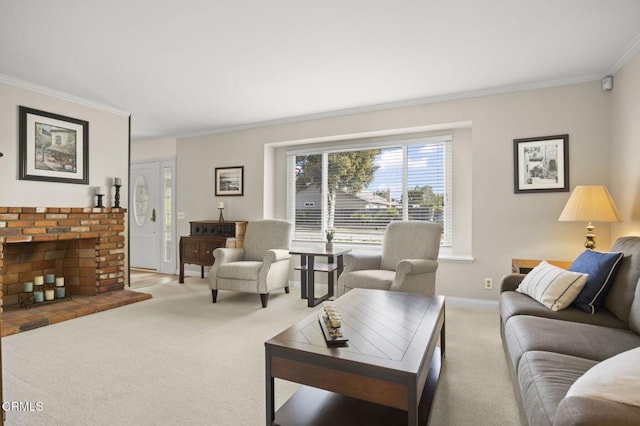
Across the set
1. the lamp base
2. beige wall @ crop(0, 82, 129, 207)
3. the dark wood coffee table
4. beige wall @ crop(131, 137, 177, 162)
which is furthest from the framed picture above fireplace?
the lamp base

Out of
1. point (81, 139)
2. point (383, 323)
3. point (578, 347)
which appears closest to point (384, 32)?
point (383, 323)

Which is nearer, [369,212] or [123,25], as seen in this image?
[123,25]

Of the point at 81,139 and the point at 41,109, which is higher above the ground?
the point at 41,109

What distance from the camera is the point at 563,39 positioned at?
2725 mm

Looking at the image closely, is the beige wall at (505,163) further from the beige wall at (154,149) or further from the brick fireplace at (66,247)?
the brick fireplace at (66,247)

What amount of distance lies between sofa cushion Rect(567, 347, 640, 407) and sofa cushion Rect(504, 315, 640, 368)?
0.59 meters

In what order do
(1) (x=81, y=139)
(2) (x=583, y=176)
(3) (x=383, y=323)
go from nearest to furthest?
(3) (x=383, y=323), (2) (x=583, y=176), (1) (x=81, y=139)

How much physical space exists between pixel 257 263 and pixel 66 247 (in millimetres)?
2475

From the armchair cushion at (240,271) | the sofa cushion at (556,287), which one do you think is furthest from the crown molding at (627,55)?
the armchair cushion at (240,271)

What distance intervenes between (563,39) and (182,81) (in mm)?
3604

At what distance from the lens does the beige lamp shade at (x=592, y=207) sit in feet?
9.39

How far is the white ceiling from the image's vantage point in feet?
7.69

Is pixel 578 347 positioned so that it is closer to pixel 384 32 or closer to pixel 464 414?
pixel 464 414

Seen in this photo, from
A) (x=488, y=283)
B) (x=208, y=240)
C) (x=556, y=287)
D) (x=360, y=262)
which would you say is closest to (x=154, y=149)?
(x=208, y=240)
